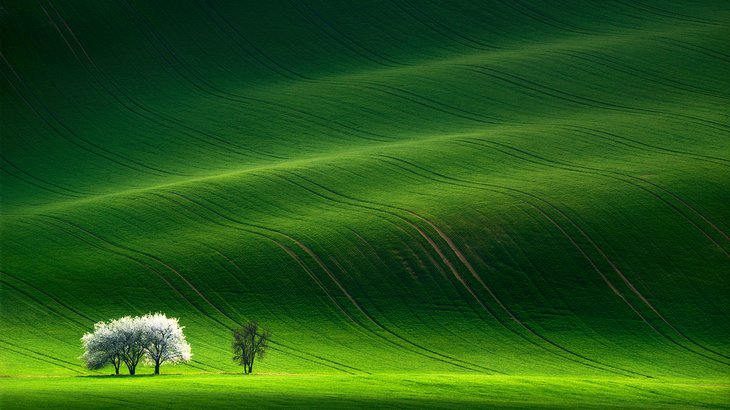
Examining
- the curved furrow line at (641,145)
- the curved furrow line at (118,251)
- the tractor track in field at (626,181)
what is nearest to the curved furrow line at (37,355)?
the curved furrow line at (118,251)

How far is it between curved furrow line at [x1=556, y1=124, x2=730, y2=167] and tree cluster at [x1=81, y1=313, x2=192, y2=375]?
104 ft

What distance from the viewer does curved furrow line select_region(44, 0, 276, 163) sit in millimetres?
64125

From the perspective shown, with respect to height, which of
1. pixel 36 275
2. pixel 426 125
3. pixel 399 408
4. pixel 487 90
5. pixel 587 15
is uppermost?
pixel 587 15

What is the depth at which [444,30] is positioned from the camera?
7925 centimetres

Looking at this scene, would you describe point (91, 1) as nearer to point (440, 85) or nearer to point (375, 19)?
Result: point (375, 19)

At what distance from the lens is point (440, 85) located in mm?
69562

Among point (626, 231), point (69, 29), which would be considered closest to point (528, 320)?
point (626, 231)

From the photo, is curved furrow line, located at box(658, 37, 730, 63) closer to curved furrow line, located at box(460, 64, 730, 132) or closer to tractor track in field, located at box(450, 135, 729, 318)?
curved furrow line, located at box(460, 64, 730, 132)

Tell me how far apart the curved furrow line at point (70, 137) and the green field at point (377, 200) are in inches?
7.3

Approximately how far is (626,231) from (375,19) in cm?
4010

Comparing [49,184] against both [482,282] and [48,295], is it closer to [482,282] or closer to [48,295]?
[48,295]

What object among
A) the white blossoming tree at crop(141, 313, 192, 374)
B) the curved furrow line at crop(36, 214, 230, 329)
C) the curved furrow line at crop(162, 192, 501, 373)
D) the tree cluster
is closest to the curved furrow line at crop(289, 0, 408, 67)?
the curved furrow line at crop(162, 192, 501, 373)

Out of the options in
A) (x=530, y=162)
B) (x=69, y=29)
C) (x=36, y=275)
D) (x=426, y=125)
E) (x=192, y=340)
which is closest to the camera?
(x=192, y=340)

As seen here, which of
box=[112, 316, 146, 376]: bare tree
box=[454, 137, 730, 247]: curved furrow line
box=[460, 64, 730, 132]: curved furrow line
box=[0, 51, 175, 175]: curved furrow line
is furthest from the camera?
box=[0, 51, 175, 175]: curved furrow line
